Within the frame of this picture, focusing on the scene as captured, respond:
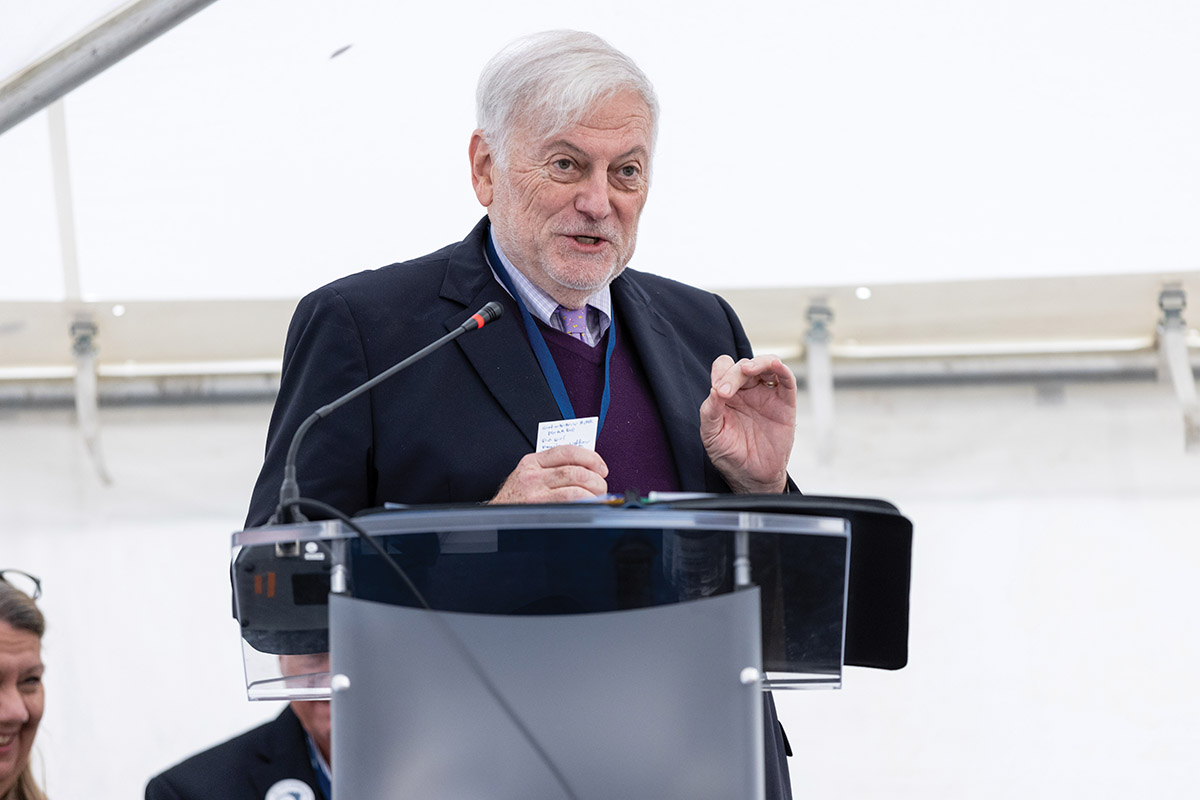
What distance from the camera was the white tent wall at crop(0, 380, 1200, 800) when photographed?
329 cm

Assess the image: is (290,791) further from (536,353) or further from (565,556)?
(565,556)

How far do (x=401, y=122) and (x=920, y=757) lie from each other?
2.14 meters

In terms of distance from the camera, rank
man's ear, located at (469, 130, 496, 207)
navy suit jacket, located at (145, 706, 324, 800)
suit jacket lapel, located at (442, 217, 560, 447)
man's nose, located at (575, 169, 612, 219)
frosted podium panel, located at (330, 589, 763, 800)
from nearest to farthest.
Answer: frosted podium panel, located at (330, 589, 763, 800) < suit jacket lapel, located at (442, 217, 560, 447) < man's nose, located at (575, 169, 612, 219) < man's ear, located at (469, 130, 496, 207) < navy suit jacket, located at (145, 706, 324, 800)

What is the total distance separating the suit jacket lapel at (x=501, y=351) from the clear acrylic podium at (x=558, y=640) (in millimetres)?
483

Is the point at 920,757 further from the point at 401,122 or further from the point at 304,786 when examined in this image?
the point at 401,122

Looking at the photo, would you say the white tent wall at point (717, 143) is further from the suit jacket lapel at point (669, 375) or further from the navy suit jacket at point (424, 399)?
the navy suit jacket at point (424, 399)

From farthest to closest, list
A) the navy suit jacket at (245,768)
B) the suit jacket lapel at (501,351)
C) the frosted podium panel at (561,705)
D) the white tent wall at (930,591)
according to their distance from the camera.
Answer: the white tent wall at (930,591)
the navy suit jacket at (245,768)
the suit jacket lapel at (501,351)
the frosted podium panel at (561,705)

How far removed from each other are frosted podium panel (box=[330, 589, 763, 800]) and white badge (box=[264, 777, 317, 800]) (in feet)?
4.88

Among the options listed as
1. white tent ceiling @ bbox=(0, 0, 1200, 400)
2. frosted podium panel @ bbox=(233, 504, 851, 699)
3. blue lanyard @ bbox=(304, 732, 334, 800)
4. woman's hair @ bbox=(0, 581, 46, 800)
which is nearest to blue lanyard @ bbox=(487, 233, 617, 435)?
frosted podium panel @ bbox=(233, 504, 851, 699)

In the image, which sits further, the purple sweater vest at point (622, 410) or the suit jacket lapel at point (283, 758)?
the suit jacket lapel at point (283, 758)

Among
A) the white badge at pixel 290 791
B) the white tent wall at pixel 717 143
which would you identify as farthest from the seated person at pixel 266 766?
the white tent wall at pixel 717 143

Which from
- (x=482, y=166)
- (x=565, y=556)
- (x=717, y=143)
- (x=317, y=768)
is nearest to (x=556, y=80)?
(x=482, y=166)

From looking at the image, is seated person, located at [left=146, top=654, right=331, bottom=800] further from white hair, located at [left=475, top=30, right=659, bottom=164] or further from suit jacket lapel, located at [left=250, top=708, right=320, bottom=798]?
white hair, located at [left=475, top=30, right=659, bottom=164]

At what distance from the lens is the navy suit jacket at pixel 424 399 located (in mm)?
1497
